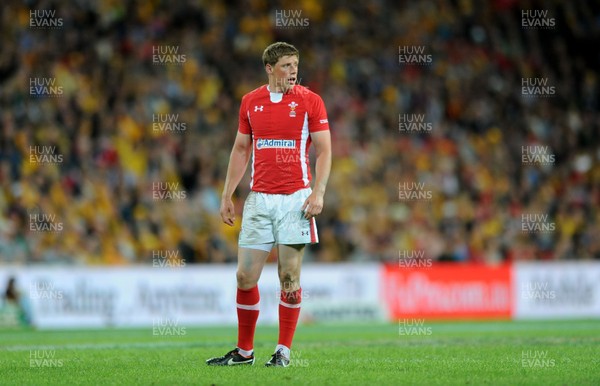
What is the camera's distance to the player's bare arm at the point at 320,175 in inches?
347

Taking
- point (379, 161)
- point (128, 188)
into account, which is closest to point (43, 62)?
point (128, 188)

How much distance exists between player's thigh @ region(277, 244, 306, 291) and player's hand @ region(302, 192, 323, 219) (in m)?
0.29

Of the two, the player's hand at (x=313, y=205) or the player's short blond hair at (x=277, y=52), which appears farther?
the player's short blond hair at (x=277, y=52)

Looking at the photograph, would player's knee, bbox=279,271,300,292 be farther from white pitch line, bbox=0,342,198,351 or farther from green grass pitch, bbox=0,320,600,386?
white pitch line, bbox=0,342,198,351

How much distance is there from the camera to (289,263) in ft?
29.2

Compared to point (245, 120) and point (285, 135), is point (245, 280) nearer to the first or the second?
→ point (285, 135)

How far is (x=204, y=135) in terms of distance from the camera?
22281 millimetres

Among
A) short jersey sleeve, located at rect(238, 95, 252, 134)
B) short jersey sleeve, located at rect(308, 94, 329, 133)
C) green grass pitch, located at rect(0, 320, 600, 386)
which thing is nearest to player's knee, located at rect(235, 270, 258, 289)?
green grass pitch, located at rect(0, 320, 600, 386)

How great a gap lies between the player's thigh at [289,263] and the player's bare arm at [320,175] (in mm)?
291

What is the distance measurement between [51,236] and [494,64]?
40.3 ft

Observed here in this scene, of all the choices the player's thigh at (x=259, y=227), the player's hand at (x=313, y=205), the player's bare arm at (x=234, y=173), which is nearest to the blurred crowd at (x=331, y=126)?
the player's bare arm at (x=234, y=173)

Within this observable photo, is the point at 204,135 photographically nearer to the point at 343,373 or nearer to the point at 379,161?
the point at 379,161

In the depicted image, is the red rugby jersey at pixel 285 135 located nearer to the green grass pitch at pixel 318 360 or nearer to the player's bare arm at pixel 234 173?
the player's bare arm at pixel 234 173

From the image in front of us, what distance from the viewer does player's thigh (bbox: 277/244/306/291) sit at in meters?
8.92
